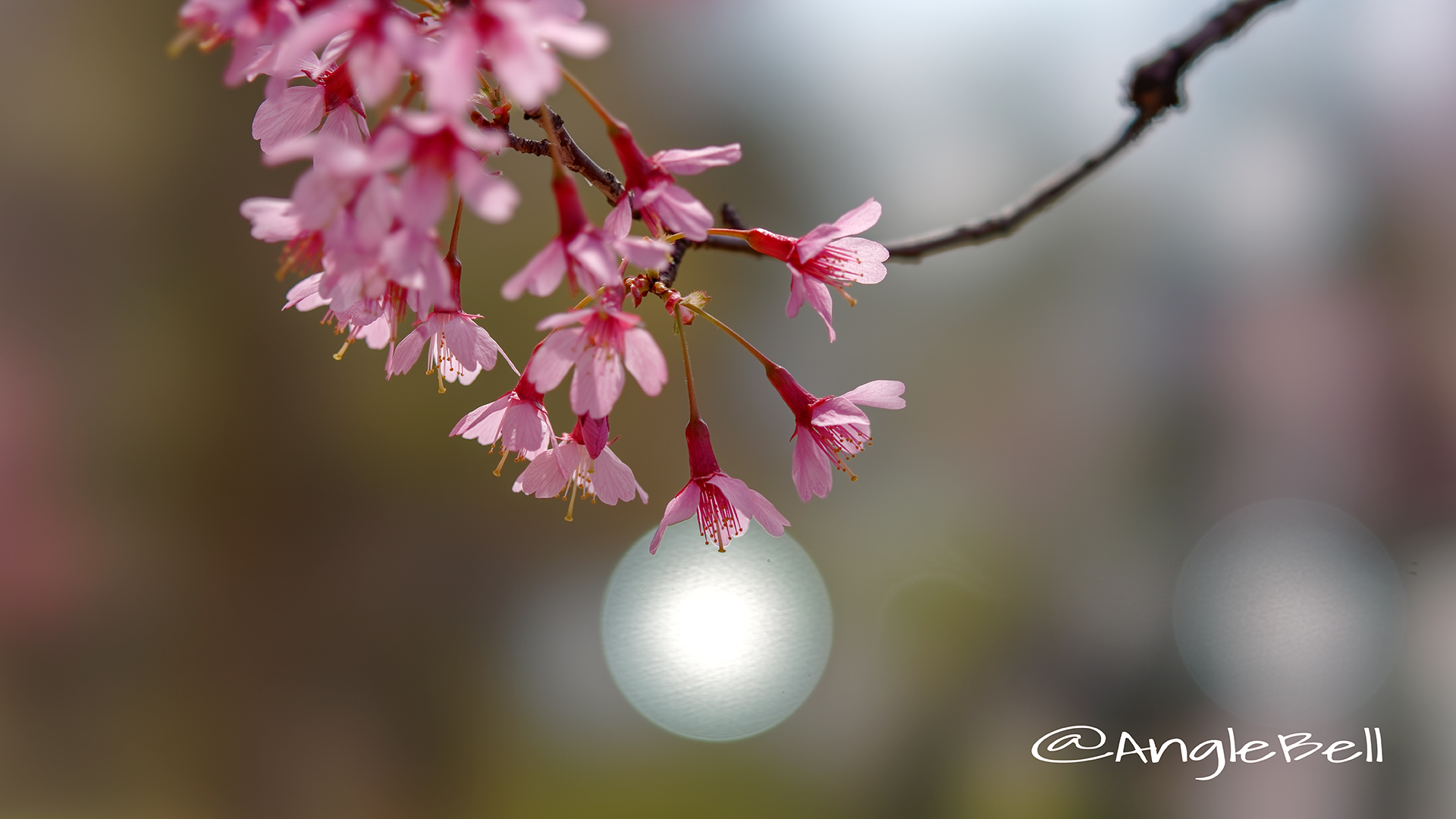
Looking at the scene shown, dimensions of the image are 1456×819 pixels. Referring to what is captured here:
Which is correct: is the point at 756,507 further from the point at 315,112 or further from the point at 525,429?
the point at 315,112

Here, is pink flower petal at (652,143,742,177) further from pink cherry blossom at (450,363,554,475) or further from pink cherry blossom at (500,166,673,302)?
pink cherry blossom at (450,363,554,475)

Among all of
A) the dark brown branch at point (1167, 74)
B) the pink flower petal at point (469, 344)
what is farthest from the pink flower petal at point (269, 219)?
the dark brown branch at point (1167, 74)
